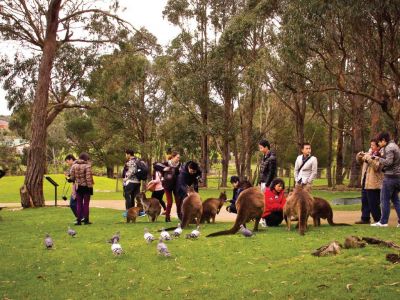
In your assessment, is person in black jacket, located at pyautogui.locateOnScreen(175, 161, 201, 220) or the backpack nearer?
person in black jacket, located at pyautogui.locateOnScreen(175, 161, 201, 220)

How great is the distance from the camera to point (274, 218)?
35.0ft

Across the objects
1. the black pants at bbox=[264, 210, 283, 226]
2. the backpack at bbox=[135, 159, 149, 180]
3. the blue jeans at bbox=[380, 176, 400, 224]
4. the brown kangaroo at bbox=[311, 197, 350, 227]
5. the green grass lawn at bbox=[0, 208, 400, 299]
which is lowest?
the green grass lawn at bbox=[0, 208, 400, 299]

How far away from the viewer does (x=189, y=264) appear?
23.5 ft

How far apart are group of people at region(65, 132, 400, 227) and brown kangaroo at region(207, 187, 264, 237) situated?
911 millimetres

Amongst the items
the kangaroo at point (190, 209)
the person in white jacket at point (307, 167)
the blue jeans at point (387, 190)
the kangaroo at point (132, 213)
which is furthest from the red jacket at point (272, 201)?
the kangaroo at point (132, 213)

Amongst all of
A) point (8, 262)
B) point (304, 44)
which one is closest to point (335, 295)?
point (8, 262)

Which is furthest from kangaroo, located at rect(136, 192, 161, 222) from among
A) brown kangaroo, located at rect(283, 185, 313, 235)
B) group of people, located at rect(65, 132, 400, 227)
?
brown kangaroo, located at rect(283, 185, 313, 235)

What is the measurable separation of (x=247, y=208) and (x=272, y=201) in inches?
47.7

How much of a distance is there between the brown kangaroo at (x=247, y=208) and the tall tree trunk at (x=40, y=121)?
476 inches

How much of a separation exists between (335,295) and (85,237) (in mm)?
5918

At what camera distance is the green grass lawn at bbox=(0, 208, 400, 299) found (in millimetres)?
5766

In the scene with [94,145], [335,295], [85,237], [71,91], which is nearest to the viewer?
[335,295]

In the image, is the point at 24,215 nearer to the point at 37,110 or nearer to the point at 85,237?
the point at 37,110

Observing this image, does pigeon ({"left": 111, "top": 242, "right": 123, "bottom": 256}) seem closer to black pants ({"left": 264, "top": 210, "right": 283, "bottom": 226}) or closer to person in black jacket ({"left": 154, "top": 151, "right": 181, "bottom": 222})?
black pants ({"left": 264, "top": 210, "right": 283, "bottom": 226})
